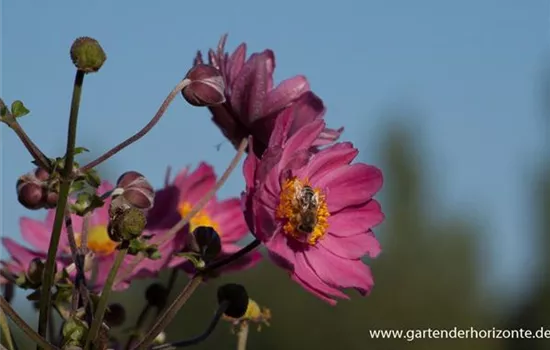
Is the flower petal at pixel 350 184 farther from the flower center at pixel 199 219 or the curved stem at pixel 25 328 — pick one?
the curved stem at pixel 25 328

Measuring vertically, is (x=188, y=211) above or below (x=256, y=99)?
below

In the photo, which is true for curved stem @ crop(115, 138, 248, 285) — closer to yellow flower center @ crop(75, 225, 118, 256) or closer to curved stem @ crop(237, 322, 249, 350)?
curved stem @ crop(237, 322, 249, 350)

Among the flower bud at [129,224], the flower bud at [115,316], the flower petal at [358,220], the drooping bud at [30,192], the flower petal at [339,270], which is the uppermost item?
the drooping bud at [30,192]

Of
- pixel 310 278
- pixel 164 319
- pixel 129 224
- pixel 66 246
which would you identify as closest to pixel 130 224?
pixel 129 224

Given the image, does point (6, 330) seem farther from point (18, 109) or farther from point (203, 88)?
point (203, 88)

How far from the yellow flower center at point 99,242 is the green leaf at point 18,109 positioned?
549mm

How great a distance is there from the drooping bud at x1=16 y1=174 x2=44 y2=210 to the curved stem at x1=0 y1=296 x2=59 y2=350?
21cm

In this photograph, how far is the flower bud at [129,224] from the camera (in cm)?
142

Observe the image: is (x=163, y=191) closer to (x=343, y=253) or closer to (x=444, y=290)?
(x=343, y=253)

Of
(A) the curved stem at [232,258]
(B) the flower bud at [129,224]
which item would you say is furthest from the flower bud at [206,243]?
(B) the flower bud at [129,224]

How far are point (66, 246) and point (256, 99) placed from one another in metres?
0.38

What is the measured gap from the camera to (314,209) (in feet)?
5.43

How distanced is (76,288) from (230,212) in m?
0.58

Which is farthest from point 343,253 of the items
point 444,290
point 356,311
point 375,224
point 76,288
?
point 444,290
